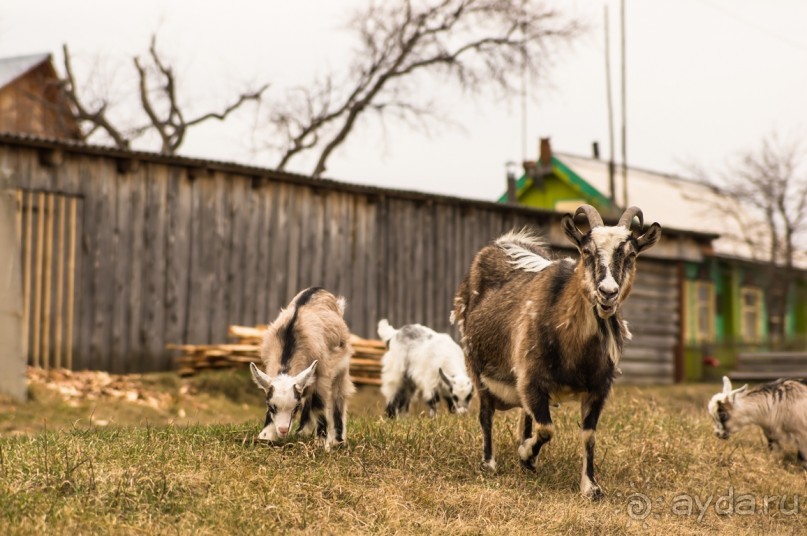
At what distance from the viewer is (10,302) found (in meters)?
14.6

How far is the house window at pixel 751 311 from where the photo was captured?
36.3 m

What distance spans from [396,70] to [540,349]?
26.4 m

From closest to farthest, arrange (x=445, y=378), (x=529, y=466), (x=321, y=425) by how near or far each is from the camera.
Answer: (x=529, y=466), (x=321, y=425), (x=445, y=378)

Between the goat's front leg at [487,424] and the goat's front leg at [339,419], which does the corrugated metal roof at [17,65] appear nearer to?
the goat's front leg at [339,419]

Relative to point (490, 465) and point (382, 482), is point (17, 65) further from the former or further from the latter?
point (382, 482)

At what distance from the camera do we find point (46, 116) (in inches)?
1453

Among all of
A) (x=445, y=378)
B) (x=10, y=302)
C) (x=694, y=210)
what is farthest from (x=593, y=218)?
(x=694, y=210)

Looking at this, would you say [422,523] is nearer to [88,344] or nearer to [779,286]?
[88,344]

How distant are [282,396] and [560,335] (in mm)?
2354

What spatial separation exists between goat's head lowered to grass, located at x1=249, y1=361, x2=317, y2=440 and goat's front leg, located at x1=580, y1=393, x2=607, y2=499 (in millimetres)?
2337

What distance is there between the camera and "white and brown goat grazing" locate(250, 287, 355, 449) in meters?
8.77

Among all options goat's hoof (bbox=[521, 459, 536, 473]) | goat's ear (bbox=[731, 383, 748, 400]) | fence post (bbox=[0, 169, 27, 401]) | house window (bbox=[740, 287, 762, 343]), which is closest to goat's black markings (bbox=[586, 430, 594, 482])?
goat's hoof (bbox=[521, 459, 536, 473])

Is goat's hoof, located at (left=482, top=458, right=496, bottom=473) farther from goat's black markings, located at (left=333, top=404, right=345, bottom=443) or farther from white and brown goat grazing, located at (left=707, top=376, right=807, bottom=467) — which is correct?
white and brown goat grazing, located at (left=707, top=376, right=807, bottom=467)

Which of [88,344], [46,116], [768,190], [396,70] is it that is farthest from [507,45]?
[88,344]
